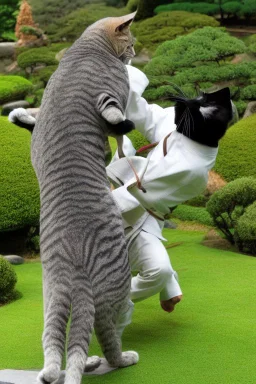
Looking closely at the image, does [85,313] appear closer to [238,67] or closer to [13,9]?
Answer: [238,67]

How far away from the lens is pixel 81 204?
3.82 meters

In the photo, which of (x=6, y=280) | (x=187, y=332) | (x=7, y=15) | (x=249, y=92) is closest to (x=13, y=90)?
(x=249, y=92)

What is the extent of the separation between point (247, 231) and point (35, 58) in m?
9.27

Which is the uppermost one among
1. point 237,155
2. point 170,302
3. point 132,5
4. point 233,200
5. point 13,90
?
point 170,302

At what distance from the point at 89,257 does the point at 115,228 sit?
200 millimetres

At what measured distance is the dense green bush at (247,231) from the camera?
7062mm

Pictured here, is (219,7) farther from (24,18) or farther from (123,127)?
(123,127)

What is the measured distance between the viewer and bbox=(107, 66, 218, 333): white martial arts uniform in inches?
163

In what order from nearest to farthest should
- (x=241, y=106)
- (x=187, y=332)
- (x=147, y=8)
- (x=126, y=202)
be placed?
(x=126, y=202) < (x=187, y=332) < (x=241, y=106) < (x=147, y=8)

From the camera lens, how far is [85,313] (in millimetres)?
3691

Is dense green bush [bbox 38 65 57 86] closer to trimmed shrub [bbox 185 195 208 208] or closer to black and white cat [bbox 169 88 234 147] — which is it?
trimmed shrub [bbox 185 195 208 208]

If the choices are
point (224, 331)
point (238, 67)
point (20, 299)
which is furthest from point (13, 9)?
point (224, 331)

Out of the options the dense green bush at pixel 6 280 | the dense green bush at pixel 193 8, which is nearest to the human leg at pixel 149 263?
the dense green bush at pixel 6 280

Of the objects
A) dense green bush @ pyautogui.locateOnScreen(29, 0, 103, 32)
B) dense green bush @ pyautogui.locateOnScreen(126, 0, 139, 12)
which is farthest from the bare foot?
dense green bush @ pyautogui.locateOnScreen(29, 0, 103, 32)
